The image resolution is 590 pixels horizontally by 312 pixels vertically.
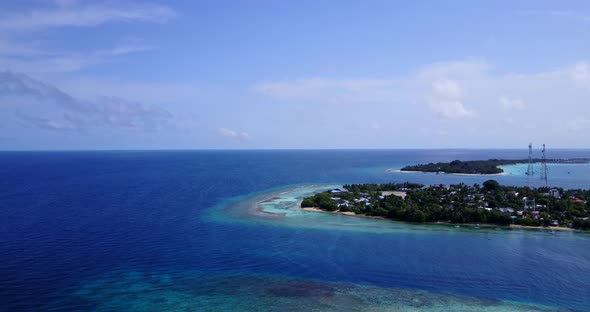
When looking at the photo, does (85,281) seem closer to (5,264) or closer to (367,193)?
(5,264)

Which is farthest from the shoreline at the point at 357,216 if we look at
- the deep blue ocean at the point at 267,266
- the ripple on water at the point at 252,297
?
the ripple on water at the point at 252,297

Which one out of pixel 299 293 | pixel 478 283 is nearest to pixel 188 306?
pixel 299 293

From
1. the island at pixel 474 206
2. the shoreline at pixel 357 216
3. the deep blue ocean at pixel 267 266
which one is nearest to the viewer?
the deep blue ocean at pixel 267 266

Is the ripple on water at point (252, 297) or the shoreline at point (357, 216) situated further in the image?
the shoreline at point (357, 216)

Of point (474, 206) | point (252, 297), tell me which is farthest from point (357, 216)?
point (252, 297)

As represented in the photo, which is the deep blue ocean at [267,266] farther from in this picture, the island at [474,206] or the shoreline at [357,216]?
the island at [474,206]

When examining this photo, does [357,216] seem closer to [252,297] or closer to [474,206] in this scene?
[474,206]

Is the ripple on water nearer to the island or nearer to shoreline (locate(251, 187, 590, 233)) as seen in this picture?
shoreline (locate(251, 187, 590, 233))

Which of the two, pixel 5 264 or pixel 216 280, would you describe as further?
pixel 5 264
